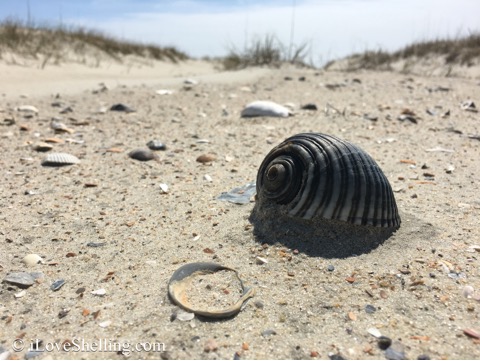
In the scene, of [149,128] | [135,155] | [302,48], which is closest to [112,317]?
[135,155]

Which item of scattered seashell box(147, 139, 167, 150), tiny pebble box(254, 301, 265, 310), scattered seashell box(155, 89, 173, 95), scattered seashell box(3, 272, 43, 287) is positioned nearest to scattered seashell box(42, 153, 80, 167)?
scattered seashell box(147, 139, 167, 150)

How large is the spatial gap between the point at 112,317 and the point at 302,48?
9570 mm

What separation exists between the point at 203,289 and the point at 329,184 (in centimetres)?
88

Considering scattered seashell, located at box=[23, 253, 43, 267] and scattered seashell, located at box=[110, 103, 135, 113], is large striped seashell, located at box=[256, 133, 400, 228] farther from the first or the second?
scattered seashell, located at box=[110, 103, 135, 113]

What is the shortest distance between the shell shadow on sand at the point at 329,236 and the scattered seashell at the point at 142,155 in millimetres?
1781

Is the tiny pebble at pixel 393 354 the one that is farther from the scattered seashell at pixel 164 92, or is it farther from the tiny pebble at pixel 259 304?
the scattered seashell at pixel 164 92

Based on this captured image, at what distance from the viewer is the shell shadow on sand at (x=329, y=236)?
94.9 inches

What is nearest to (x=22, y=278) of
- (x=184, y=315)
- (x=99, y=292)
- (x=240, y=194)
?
(x=99, y=292)

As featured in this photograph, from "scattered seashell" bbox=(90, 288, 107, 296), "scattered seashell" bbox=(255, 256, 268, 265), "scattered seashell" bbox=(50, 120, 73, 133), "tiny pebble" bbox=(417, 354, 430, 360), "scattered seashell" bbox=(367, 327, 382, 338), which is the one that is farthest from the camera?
"scattered seashell" bbox=(50, 120, 73, 133)

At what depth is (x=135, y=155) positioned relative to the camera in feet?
13.3

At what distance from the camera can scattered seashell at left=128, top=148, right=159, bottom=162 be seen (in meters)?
4.01

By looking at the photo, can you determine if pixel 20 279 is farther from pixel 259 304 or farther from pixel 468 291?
pixel 468 291

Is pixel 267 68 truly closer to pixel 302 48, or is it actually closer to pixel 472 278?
pixel 302 48

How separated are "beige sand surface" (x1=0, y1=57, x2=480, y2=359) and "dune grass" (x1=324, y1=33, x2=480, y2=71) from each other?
6.03 metres
